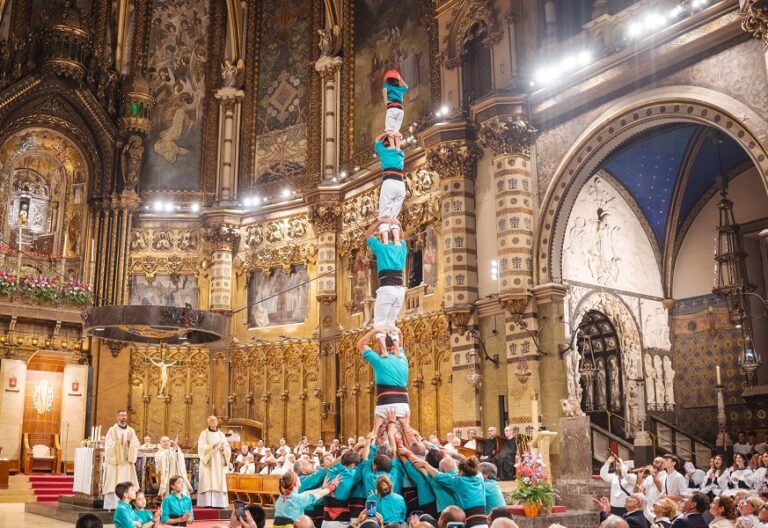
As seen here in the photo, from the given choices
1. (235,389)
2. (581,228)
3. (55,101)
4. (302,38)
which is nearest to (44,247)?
(55,101)

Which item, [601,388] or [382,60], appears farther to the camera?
[382,60]

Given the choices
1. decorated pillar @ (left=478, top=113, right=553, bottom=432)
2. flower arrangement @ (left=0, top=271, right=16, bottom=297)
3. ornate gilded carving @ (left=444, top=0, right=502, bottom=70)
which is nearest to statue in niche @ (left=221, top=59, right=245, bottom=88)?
flower arrangement @ (left=0, top=271, right=16, bottom=297)

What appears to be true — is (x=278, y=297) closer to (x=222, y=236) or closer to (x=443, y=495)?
(x=222, y=236)

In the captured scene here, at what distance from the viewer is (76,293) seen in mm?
25391

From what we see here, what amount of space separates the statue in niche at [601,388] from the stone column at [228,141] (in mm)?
13475

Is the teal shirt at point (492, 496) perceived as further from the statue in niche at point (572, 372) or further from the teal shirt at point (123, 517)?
the statue in niche at point (572, 372)

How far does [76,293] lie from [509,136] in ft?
47.3

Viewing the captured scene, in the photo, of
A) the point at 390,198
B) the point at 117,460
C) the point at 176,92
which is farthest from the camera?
the point at 176,92

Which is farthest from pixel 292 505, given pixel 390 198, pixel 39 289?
pixel 39 289

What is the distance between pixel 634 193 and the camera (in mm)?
21672

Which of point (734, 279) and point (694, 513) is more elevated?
point (734, 279)

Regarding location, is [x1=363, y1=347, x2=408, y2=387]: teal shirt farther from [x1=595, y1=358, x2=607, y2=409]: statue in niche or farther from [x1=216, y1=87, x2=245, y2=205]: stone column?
[x1=216, y1=87, x2=245, y2=205]: stone column

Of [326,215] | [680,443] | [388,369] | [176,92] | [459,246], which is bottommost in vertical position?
[680,443]

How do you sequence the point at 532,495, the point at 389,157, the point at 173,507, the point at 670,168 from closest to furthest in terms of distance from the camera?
1. the point at 173,507
2. the point at 389,157
3. the point at 532,495
4. the point at 670,168
